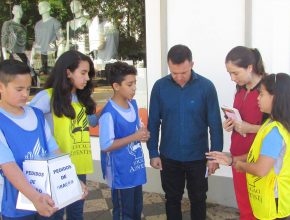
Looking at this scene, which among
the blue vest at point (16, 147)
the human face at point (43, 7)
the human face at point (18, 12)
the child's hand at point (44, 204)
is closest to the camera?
the child's hand at point (44, 204)

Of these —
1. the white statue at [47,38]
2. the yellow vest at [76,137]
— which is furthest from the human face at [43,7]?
the yellow vest at [76,137]

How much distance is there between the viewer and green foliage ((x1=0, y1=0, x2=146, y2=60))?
14.5ft

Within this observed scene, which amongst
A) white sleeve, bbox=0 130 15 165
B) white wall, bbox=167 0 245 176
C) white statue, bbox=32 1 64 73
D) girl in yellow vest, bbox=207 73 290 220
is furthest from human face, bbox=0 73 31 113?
white statue, bbox=32 1 64 73

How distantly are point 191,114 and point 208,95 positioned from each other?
19cm

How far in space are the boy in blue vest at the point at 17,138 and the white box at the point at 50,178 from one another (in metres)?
0.03

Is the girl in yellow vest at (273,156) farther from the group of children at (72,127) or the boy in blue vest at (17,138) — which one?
the boy in blue vest at (17,138)

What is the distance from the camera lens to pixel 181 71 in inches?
106

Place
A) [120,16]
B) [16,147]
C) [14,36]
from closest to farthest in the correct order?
[16,147], [120,16], [14,36]

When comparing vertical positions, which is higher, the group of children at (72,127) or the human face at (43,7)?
the human face at (43,7)

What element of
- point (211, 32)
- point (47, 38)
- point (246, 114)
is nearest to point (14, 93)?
point (246, 114)

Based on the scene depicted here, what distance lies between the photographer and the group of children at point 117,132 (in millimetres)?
2012

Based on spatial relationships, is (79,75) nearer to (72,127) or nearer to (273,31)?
(72,127)

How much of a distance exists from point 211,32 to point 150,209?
6.45ft

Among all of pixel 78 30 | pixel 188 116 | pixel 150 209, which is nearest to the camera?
pixel 188 116
